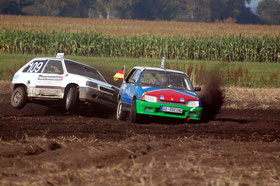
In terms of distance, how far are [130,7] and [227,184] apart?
4226 inches

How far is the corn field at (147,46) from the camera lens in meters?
40.6

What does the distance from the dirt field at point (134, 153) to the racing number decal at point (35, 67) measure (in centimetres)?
165

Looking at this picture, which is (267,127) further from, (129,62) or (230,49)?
(230,49)

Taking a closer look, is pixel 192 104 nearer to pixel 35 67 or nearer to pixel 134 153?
pixel 35 67

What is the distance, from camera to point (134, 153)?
8.42 meters

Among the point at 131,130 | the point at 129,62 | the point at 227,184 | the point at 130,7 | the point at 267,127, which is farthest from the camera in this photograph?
the point at 130,7

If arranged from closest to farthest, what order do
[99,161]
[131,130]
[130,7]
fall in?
1. [99,161]
2. [131,130]
3. [130,7]

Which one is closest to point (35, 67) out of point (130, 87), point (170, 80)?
point (130, 87)

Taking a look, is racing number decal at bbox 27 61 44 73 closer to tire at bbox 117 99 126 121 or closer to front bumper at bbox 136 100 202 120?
tire at bbox 117 99 126 121

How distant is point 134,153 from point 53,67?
7804 mm

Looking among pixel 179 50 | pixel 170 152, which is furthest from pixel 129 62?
pixel 170 152

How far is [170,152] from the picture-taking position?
28.1 ft

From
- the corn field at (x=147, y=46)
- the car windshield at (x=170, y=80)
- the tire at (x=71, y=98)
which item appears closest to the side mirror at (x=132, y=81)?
the car windshield at (x=170, y=80)

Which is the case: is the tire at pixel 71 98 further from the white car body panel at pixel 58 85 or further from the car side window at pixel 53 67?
the car side window at pixel 53 67
